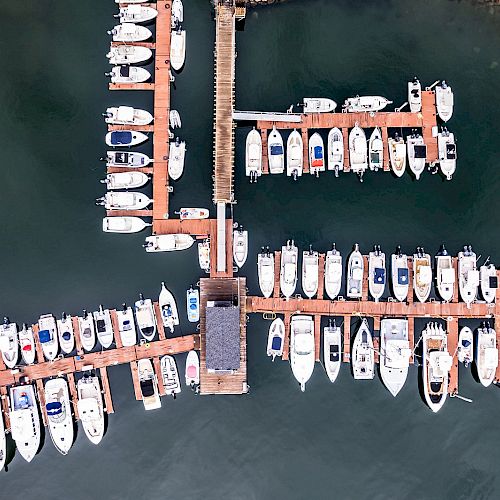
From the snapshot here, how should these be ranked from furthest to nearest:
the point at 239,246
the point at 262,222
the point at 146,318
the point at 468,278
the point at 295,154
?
the point at 262,222 → the point at 295,154 → the point at 239,246 → the point at 146,318 → the point at 468,278

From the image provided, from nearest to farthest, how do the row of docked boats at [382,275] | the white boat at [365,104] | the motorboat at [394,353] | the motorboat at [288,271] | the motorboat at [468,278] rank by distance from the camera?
the motorboat at [394,353], the motorboat at [468,278], the row of docked boats at [382,275], the motorboat at [288,271], the white boat at [365,104]

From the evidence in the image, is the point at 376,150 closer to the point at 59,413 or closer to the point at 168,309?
the point at 168,309

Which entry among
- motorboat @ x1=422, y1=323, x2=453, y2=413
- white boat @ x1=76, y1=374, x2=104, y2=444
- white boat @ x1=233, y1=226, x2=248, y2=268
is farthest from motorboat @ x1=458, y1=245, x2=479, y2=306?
white boat @ x1=76, y1=374, x2=104, y2=444

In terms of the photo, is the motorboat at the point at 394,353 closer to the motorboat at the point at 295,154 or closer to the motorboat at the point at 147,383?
the motorboat at the point at 295,154

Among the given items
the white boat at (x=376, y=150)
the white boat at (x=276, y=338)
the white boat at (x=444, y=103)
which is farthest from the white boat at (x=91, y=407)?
the white boat at (x=444, y=103)

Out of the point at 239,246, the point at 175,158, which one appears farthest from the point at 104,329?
the point at 175,158

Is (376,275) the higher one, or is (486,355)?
(376,275)

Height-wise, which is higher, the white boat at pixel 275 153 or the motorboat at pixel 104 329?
the white boat at pixel 275 153
